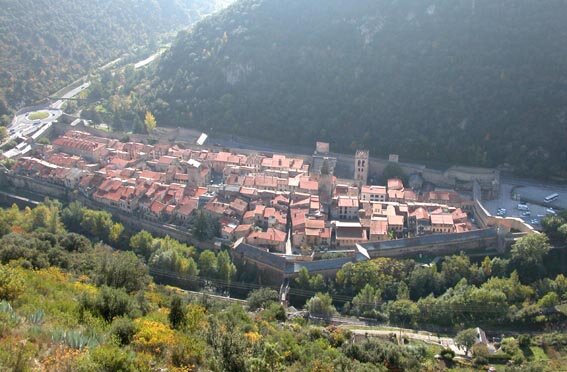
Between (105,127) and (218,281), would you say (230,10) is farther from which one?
(218,281)

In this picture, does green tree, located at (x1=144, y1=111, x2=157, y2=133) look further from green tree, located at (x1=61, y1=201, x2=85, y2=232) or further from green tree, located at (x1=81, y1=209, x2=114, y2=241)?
green tree, located at (x1=81, y1=209, x2=114, y2=241)

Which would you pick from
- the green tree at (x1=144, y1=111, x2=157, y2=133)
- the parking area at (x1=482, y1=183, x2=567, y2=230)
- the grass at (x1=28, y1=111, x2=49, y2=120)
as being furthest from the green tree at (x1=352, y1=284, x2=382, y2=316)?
the grass at (x1=28, y1=111, x2=49, y2=120)

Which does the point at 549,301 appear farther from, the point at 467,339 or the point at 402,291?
the point at 402,291

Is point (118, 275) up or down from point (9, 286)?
down

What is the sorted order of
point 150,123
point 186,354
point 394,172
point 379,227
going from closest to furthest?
1. point 186,354
2. point 379,227
3. point 394,172
4. point 150,123

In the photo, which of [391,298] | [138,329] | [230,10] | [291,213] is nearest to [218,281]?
[291,213]

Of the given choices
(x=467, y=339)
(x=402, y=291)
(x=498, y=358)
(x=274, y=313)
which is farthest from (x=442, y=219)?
(x=274, y=313)

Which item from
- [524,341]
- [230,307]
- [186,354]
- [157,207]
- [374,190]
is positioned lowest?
[524,341]
